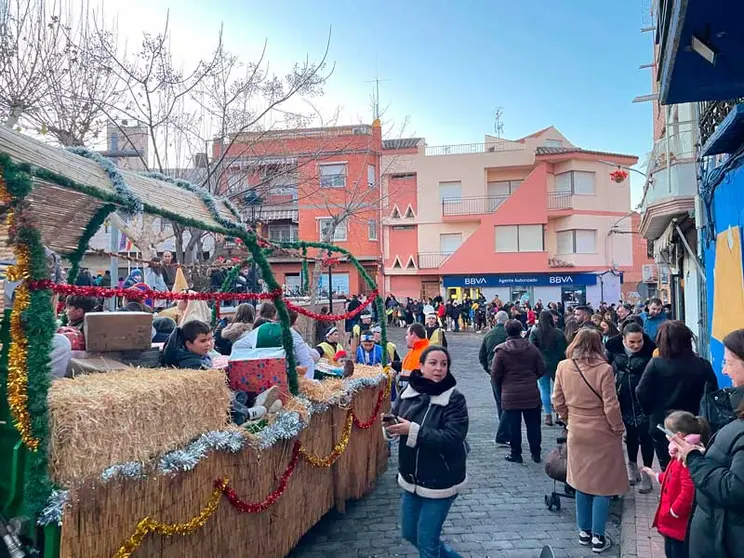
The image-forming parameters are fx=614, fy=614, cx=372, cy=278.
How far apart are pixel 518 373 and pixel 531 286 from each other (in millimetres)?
30642

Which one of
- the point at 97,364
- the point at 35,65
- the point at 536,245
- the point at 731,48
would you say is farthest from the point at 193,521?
the point at 536,245

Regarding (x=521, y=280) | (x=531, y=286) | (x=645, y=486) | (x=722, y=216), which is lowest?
(x=645, y=486)

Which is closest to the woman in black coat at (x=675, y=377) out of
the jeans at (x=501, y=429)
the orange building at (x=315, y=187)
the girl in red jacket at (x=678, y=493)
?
the girl in red jacket at (x=678, y=493)

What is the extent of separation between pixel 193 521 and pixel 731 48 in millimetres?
5416

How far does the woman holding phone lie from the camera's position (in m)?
3.99

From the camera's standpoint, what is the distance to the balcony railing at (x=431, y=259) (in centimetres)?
3809

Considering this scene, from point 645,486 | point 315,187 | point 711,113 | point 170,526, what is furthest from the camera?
point 315,187

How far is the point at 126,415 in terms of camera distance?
10.4ft

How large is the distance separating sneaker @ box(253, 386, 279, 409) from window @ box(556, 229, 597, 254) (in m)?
34.5

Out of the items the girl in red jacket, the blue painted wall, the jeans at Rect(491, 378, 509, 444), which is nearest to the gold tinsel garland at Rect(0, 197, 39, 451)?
the girl in red jacket

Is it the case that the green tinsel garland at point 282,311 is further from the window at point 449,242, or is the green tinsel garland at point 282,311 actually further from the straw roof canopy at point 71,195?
the window at point 449,242

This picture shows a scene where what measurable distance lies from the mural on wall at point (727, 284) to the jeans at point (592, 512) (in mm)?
2499

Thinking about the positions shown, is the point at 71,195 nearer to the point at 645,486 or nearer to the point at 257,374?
the point at 257,374

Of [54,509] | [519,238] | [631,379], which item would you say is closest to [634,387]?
[631,379]
